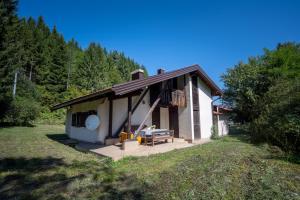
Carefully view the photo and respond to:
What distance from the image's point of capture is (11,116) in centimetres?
1758

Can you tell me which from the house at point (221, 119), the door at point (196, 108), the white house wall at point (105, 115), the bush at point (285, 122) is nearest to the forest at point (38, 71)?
the white house wall at point (105, 115)

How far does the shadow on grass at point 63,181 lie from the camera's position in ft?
12.4

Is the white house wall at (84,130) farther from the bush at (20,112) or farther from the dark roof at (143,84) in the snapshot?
the bush at (20,112)

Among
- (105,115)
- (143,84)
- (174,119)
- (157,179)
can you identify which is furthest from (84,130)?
(157,179)

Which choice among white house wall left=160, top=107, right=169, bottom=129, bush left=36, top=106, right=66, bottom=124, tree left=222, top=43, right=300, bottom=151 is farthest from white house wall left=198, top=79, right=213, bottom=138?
bush left=36, top=106, right=66, bottom=124

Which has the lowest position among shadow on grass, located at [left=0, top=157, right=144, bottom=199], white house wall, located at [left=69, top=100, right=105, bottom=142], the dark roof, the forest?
shadow on grass, located at [left=0, top=157, right=144, bottom=199]

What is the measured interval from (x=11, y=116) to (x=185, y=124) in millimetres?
17302

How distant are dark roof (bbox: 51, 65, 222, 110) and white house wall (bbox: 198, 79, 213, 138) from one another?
0.62m

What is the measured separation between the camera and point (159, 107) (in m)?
13.1

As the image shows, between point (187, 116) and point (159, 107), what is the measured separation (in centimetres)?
218

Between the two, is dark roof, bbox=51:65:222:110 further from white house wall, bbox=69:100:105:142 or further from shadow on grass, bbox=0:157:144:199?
shadow on grass, bbox=0:157:144:199

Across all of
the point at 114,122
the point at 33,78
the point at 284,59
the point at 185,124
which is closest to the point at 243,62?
the point at 284,59

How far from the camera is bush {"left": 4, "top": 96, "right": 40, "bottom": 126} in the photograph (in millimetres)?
17391

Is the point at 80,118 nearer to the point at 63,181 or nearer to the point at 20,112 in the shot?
the point at 63,181
